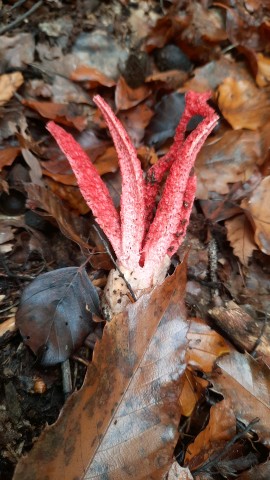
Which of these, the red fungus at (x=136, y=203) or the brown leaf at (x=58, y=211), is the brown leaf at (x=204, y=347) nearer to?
the red fungus at (x=136, y=203)

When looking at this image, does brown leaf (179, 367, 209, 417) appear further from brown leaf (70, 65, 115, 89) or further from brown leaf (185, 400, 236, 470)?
brown leaf (70, 65, 115, 89)

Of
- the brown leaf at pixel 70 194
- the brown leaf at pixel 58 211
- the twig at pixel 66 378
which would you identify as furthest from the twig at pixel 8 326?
the brown leaf at pixel 70 194

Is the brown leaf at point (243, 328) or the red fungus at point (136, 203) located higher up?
the red fungus at point (136, 203)

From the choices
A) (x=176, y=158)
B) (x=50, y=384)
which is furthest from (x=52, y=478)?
(x=176, y=158)

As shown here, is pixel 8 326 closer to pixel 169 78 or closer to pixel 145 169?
pixel 145 169

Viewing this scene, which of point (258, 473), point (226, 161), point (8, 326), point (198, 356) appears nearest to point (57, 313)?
point (8, 326)

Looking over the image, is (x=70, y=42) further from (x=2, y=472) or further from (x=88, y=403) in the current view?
(x=2, y=472)
